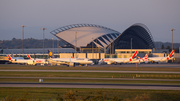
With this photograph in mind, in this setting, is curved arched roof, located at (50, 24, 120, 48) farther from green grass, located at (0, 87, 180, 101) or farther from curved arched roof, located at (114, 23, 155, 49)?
green grass, located at (0, 87, 180, 101)

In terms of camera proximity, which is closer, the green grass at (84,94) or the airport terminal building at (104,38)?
the green grass at (84,94)

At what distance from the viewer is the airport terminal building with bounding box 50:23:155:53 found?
363ft

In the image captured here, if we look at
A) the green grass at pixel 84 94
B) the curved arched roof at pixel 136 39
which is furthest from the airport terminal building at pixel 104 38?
the green grass at pixel 84 94

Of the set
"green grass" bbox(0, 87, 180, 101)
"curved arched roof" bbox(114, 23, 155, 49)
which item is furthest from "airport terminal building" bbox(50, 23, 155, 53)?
"green grass" bbox(0, 87, 180, 101)

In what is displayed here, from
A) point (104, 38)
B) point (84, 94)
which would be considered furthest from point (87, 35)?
point (84, 94)

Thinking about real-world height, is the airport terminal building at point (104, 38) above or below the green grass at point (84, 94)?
above

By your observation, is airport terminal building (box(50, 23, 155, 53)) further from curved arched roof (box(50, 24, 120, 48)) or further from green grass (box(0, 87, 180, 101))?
green grass (box(0, 87, 180, 101))

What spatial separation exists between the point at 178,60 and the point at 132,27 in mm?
29066

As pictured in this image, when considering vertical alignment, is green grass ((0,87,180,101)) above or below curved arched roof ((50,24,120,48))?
below

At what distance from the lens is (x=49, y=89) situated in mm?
23344

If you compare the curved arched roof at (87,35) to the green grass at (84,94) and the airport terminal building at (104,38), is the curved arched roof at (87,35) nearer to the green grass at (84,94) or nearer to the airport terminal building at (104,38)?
the airport terminal building at (104,38)

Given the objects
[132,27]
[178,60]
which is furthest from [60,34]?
[178,60]

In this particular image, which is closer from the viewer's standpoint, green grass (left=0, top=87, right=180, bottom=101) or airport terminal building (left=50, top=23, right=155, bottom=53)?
green grass (left=0, top=87, right=180, bottom=101)

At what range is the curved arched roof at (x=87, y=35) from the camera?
112 m
